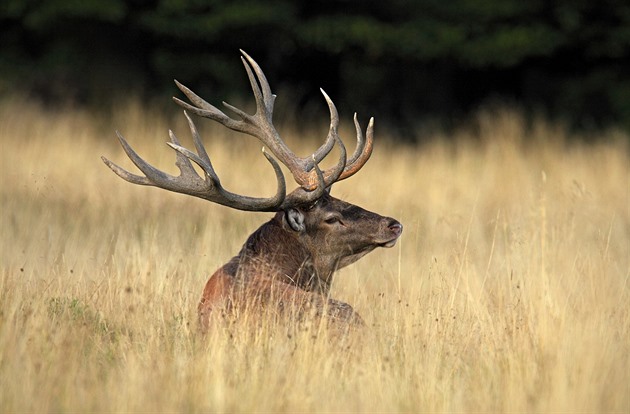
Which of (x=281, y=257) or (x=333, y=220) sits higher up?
(x=333, y=220)

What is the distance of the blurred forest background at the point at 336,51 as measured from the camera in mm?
16875

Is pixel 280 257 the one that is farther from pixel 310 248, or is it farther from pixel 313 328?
pixel 313 328

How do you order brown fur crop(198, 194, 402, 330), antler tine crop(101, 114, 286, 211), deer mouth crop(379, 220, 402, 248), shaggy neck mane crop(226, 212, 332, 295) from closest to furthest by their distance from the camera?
antler tine crop(101, 114, 286, 211), brown fur crop(198, 194, 402, 330), shaggy neck mane crop(226, 212, 332, 295), deer mouth crop(379, 220, 402, 248)

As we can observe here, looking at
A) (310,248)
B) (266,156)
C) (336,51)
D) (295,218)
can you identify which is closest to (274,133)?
(295,218)

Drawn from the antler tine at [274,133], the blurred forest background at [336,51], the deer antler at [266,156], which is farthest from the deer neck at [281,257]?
the blurred forest background at [336,51]

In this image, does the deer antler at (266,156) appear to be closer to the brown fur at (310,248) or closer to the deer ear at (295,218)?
the deer ear at (295,218)

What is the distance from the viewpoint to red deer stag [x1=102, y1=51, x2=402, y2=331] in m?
6.14

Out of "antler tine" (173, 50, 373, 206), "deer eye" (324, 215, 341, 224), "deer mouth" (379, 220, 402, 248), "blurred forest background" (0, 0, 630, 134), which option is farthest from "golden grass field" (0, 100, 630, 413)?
"blurred forest background" (0, 0, 630, 134)

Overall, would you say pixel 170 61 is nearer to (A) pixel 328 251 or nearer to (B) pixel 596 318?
(A) pixel 328 251

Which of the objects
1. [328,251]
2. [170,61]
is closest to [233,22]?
[170,61]

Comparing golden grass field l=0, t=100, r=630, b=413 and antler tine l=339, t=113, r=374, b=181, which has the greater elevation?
antler tine l=339, t=113, r=374, b=181

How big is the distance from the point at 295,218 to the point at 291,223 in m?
0.04

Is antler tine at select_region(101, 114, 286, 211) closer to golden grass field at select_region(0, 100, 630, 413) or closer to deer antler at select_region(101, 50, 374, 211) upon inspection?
deer antler at select_region(101, 50, 374, 211)

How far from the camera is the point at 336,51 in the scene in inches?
684
